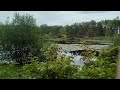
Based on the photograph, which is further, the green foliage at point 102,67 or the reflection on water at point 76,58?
the reflection on water at point 76,58

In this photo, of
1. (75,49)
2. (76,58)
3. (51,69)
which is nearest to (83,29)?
(75,49)

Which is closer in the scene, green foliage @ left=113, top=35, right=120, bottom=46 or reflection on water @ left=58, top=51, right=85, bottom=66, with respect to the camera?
green foliage @ left=113, top=35, right=120, bottom=46

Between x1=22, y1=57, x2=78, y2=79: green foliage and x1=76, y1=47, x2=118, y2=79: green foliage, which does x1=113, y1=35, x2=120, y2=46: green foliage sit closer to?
x1=76, y1=47, x2=118, y2=79: green foliage

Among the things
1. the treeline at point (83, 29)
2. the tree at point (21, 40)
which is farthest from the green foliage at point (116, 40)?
the tree at point (21, 40)

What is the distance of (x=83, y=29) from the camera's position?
2.90m

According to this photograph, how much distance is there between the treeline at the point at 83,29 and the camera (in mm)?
2828

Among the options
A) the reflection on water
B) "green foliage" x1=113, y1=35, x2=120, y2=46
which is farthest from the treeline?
the reflection on water

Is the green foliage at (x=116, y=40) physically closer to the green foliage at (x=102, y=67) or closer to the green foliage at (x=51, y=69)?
the green foliage at (x=102, y=67)

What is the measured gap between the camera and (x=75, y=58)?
9.77 feet

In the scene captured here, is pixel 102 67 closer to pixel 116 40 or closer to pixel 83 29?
pixel 116 40

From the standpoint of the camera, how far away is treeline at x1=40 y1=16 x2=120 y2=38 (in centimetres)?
283
